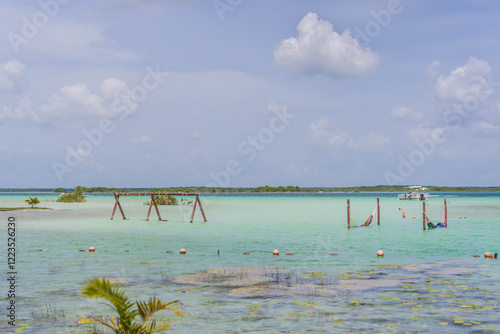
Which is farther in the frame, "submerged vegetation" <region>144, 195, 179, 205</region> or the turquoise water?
"submerged vegetation" <region>144, 195, 179, 205</region>

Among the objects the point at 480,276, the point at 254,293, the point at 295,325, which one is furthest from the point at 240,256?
the point at 295,325

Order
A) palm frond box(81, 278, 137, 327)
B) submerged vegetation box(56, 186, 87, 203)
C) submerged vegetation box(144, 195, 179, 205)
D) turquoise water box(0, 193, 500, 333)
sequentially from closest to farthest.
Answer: palm frond box(81, 278, 137, 327) → turquoise water box(0, 193, 500, 333) → submerged vegetation box(144, 195, 179, 205) → submerged vegetation box(56, 186, 87, 203)

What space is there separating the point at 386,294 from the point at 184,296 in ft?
22.6

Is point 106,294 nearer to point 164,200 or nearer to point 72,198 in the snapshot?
point 164,200

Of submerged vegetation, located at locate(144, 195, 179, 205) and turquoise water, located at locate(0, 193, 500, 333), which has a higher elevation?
submerged vegetation, located at locate(144, 195, 179, 205)

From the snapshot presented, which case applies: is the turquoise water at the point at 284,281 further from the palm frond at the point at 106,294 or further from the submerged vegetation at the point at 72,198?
the submerged vegetation at the point at 72,198

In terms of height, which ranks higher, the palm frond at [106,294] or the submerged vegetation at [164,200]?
the submerged vegetation at [164,200]

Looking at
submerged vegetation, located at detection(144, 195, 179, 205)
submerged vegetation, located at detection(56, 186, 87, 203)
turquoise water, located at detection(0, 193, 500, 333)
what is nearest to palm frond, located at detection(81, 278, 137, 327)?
turquoise water, located at detection(0, 193, 500, 333)

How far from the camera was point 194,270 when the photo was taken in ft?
73.7

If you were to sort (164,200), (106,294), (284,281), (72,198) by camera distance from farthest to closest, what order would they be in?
(72,198) → (164,200) → (284,281) → (106,294)

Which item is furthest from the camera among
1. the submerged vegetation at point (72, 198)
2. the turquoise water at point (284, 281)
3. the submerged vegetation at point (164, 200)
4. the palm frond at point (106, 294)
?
the submerged vegetation at point (72, 198)

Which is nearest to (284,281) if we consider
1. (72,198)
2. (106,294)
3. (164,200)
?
(106,294)

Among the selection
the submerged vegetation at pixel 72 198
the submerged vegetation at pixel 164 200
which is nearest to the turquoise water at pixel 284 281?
the submerged vegetation at pixel 164 200

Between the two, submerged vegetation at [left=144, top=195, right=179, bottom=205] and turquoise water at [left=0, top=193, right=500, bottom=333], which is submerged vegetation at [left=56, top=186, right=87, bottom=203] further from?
turquoise water at [left=0, top=193, right=500, bottom=333]
